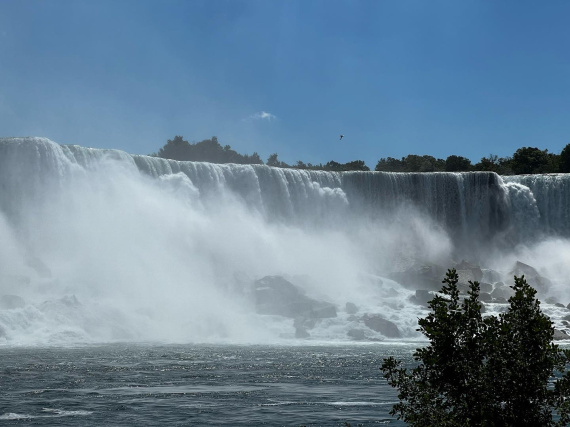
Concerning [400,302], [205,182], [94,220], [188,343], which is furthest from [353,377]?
[205,182]

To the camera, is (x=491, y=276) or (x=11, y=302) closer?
(x=11, y=302)

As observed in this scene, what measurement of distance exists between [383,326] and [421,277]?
12.3 metres

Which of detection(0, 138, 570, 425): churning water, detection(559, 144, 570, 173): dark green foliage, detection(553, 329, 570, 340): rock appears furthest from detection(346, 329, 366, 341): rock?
detection(559, 144, 570, 173): dark green foliage

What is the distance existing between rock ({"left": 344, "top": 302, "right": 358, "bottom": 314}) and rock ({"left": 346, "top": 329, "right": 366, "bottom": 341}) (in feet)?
12.8

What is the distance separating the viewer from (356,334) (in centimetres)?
3747

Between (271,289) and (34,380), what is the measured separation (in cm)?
2346

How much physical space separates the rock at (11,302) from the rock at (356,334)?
1498 centimetres

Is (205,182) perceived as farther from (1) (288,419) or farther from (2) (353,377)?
(1) (288,419)

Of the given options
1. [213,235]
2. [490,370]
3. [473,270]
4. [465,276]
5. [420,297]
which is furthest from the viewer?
[473,270]

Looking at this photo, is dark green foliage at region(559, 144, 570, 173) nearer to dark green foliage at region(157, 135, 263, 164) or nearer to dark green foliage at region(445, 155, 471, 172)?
dark green foliage at region(445, 155, 471, 172)

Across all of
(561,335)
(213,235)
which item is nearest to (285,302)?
(213,235)

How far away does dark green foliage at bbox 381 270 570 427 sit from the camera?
22.8 ft

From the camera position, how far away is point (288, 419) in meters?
14.6

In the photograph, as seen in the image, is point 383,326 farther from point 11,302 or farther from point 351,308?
point 11,302
